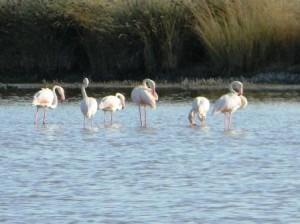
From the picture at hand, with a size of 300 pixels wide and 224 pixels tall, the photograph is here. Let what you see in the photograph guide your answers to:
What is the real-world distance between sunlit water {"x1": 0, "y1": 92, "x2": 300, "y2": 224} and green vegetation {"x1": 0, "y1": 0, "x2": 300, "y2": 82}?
7.96 meters

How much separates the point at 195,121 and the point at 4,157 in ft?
20.6

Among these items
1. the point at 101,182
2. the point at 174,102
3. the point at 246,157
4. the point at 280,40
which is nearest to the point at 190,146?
the point at 246,157

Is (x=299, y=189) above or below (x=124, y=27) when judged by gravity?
below

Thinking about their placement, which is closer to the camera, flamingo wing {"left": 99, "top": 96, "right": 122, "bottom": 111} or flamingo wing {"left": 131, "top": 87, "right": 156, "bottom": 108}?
flamingo wing {"left": 99, "top": 96, "right": 122, "bottom": 111}

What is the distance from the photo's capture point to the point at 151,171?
533 inches

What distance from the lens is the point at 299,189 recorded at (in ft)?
39.0

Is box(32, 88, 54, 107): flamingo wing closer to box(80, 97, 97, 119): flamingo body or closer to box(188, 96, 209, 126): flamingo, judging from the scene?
box(80, 97, 97, 119): flamingo body

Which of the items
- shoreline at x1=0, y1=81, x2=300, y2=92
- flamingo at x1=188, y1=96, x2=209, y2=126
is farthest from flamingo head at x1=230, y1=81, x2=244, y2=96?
shoreline at x1=0, y1=81, x2=300, y2=92

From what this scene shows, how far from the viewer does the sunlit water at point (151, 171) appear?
10.7 m

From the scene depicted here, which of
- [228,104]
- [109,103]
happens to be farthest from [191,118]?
[109,103]

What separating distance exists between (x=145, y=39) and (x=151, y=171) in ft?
54.7

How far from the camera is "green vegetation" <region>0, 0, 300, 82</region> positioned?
2934 centimetres

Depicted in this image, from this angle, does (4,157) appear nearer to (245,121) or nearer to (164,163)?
(164,163)

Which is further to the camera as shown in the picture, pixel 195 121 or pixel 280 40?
pixel 280 40
